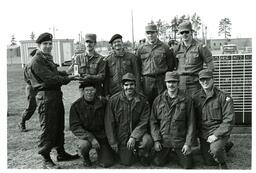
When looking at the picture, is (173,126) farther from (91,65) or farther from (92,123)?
(91,65)

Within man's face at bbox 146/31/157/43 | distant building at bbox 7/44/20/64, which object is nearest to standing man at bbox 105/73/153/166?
man's face at bbox 146/31/157/43

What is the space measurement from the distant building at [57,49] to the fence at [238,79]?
1731cm

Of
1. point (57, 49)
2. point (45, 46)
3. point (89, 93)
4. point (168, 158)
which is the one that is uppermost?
point (57, 49)

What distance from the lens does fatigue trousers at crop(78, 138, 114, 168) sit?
15.7ft

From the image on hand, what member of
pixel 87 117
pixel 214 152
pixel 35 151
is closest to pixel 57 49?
pixel 35 151

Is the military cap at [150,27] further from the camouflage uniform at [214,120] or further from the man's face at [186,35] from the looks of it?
the camouflage uniform at [214,120]

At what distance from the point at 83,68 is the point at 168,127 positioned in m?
1.93

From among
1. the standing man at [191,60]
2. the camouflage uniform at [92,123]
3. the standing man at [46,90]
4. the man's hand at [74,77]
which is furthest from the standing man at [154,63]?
the standing man at [46,90]

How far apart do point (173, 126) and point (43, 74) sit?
2.23 meters

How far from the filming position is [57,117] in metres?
5.02

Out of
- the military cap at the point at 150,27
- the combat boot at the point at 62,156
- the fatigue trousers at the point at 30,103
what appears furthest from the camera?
the fatigue trousers at the point at 30,103

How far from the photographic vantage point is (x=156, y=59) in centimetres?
566

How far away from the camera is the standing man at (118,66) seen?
5.60 metres

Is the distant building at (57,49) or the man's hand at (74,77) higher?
the distant building at (57,49)
